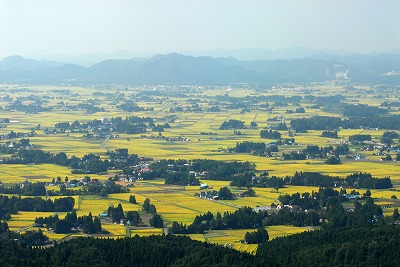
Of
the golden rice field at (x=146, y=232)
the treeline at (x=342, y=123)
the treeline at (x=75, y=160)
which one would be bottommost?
the golden rice field at (x=146, y=232)

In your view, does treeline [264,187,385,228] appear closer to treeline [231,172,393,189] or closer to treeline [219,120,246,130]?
treeline [231,172,393,189]

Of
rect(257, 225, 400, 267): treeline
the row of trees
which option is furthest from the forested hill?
the row of trees

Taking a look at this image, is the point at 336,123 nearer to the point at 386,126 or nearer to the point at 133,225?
the point at 386,126

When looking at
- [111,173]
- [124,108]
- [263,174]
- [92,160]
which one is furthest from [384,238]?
[124,108]

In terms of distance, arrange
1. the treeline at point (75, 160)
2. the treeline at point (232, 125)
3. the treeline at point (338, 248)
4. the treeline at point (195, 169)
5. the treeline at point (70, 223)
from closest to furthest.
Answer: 1. the treeline at point (338, 248)
2. the treeline at point (70, 223)
3. the treeline at point (195, 169)
4. the treeline at point (75, 160)
5. the treeline at point (232, 125)

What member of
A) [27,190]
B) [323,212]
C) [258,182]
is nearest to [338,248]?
[323,212]

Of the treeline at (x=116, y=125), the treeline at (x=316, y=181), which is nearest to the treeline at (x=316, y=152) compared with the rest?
the treeline at (x=316, y=181)

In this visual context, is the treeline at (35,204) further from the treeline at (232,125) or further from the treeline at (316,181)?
the treeline at (232,125)
